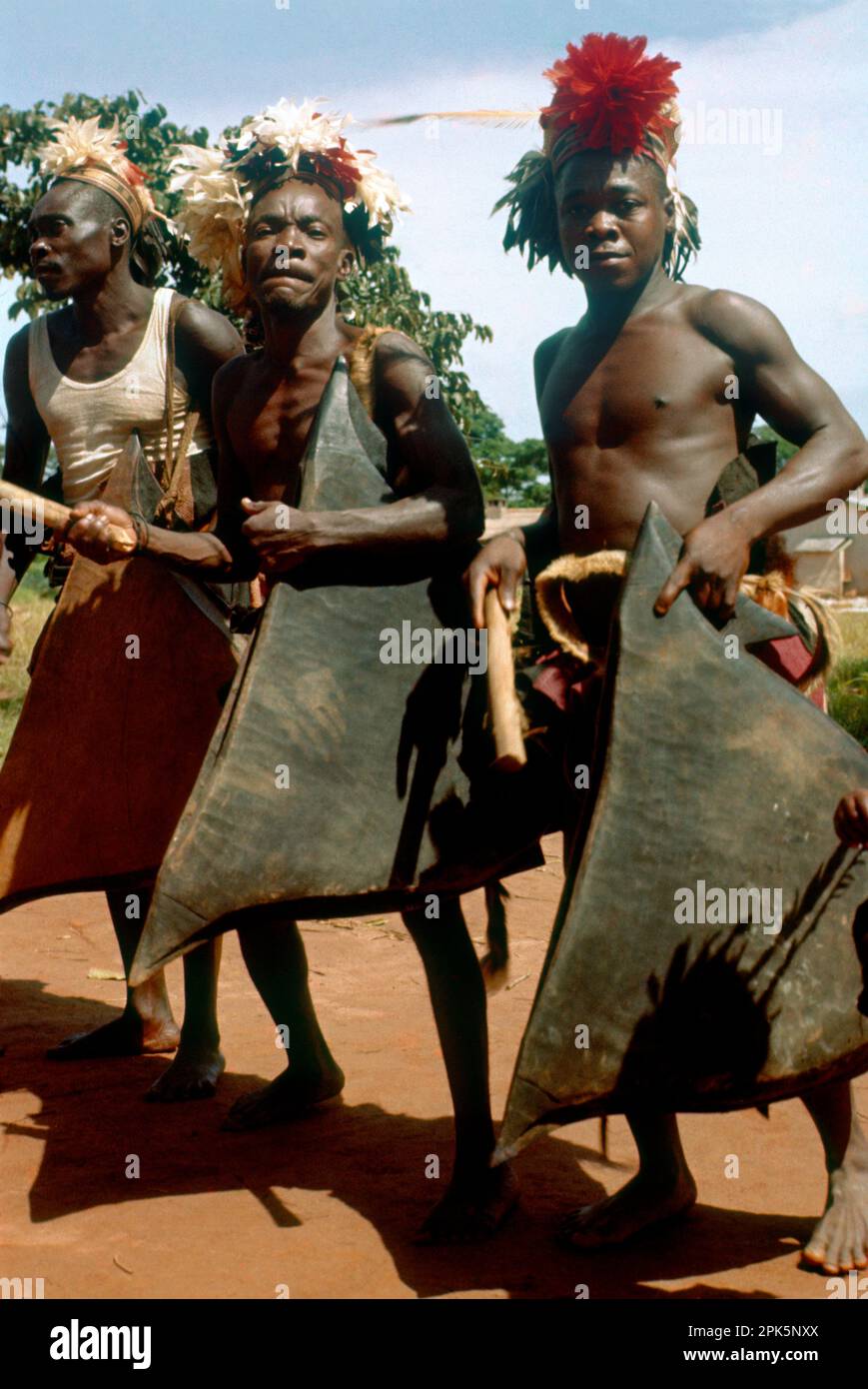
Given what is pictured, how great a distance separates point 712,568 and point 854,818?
1.63 feet

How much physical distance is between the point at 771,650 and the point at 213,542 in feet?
4.31

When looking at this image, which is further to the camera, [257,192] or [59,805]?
[59,805]

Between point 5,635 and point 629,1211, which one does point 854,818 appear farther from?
point 5,635

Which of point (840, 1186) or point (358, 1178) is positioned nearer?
point (840, 1186)

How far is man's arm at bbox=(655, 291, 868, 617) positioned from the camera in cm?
244

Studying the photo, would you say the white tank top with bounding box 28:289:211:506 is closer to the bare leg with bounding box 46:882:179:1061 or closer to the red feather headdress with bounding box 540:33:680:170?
the bare leg with bounding box 46:882:179:1061

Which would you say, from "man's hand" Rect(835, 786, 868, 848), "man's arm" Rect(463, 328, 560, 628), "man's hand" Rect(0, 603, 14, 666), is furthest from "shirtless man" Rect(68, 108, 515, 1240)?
"man's hand" Rect(835, 786, 868, 848)

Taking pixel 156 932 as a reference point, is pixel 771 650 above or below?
above

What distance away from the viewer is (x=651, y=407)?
275 cm

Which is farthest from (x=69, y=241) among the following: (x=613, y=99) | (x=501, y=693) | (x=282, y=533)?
(x=501, y=693)

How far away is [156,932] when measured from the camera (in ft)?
8.32

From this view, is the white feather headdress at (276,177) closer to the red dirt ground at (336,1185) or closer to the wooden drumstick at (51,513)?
the wooden drumstick at (51,513)

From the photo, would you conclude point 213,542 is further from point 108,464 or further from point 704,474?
point 704,474

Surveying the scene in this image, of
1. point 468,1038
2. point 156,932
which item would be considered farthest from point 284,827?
point 468,1038
